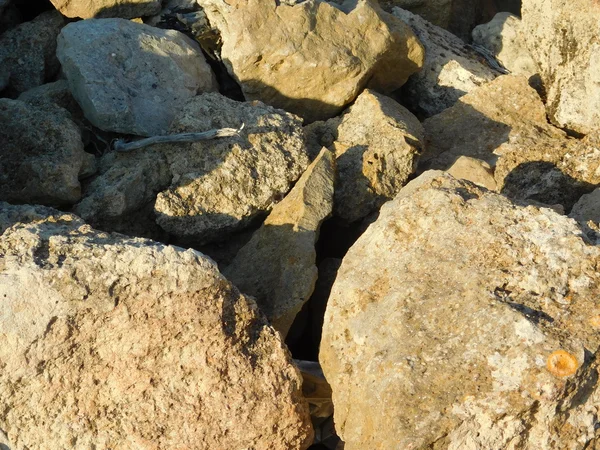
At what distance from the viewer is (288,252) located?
315 cm

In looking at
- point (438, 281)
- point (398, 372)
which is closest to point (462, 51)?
point (438, 281)

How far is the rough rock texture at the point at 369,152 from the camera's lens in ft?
11.6

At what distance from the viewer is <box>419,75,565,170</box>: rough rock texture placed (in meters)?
3.94

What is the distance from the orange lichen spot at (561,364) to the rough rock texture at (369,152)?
1.36 m

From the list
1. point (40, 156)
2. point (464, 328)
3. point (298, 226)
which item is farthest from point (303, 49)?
point (464, 328)

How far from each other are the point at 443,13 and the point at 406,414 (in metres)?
3.19

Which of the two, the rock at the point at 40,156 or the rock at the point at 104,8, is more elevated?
the rock at the point at 104,8

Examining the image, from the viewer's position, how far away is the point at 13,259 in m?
2.45

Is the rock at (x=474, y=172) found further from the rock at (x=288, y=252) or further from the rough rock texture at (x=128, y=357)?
the rough rock texture at (x=128, y=357)

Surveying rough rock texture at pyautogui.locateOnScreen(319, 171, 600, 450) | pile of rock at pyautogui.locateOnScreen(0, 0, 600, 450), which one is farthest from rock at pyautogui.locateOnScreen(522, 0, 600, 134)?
rough rock texture at pyautogui.locateOnScreen(319, 171, 600, 450)

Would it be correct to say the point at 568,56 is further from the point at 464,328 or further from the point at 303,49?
the point at 464,328

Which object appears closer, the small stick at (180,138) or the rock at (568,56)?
the small stick at (180,138)

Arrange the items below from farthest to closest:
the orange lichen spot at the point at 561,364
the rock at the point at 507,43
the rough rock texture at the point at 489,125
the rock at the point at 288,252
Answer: the rock at the point at 507,43 < the rough rock texture at the point at 489,125 < the rock at the point at 288,252 < the orange lichen spot at the point at 561,364

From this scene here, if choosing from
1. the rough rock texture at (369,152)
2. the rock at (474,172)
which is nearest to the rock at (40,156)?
the rough rock texture at (369,152)
